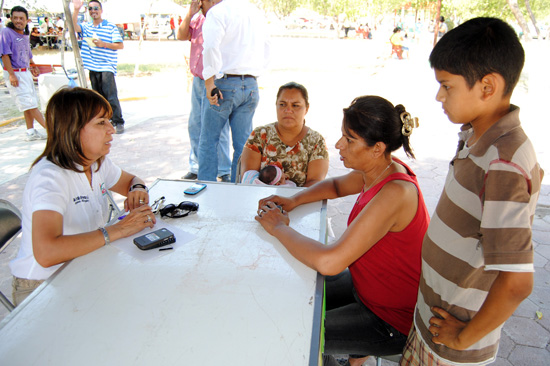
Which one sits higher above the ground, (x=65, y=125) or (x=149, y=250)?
(x=65, y=125)

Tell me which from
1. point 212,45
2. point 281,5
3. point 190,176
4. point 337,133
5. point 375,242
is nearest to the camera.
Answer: point 375,242

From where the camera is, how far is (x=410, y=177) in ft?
4.77

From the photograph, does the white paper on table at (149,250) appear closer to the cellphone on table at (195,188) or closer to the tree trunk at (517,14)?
the cellphone on table at (195,188)

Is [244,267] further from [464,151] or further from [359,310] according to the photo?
[464,151]

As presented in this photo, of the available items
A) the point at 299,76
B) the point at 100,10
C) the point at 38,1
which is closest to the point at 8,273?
the point at 100,10

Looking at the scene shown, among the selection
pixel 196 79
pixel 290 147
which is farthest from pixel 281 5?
pixel 290 147

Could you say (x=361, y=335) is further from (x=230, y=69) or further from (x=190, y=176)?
(x=190, y=176)

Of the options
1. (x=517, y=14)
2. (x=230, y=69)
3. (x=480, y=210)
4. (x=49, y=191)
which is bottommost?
(x=49, y=191)

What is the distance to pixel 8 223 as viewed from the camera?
1643 mm

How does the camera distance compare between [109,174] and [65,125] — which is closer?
[65,125]

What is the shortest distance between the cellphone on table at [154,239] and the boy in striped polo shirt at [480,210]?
0.91 m

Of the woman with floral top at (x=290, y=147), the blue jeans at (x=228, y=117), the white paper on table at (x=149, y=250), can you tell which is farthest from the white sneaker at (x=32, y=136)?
the white paper on table at (x=149, y=250)

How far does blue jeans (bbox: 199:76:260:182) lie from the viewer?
3.41m

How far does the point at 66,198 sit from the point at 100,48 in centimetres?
482
